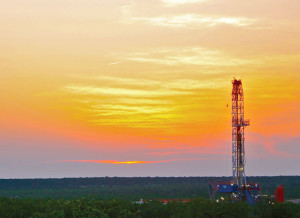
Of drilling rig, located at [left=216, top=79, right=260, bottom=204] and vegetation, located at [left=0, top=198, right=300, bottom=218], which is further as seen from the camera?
drilling rig, located at [left=216, top=79, right=260, bottom=204]

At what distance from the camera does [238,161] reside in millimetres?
119188

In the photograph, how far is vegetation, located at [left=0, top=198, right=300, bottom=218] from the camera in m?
73.2

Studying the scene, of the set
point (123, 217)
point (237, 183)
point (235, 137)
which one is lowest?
point (123, 217)

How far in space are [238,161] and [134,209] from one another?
4263 centimetres

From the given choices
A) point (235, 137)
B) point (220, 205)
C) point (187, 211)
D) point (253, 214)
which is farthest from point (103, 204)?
point (235, 137)

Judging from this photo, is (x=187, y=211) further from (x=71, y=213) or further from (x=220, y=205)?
(x=71, y=213)

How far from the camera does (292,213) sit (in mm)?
88812

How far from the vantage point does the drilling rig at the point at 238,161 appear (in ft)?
383

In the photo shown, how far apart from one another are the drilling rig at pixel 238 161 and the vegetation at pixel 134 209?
22839 millimetres

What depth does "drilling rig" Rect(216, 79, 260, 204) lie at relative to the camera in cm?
11662

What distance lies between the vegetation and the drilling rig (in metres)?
22.8

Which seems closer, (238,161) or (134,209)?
(134,209)

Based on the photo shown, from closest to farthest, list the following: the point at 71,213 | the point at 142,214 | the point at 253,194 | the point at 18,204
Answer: the point at 71,213
the point at 142,214
the point at 18,204
the point at 253,194

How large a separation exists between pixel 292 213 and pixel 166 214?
2036 cm
